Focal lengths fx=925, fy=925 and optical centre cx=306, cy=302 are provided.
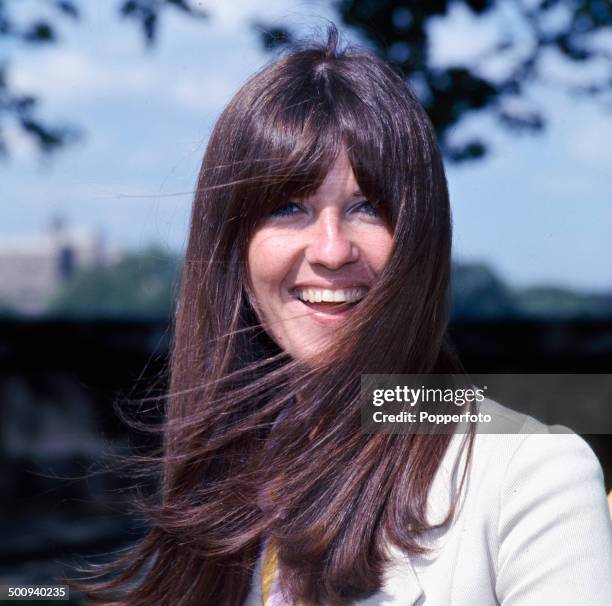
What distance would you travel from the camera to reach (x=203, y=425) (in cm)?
151

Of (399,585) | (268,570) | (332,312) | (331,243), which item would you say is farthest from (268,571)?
(331,243)

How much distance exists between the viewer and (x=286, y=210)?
1434 mm

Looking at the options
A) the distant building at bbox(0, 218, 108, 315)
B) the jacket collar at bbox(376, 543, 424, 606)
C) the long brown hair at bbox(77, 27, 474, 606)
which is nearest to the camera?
the jacket collar at bbox(376, 543, 424, 606)

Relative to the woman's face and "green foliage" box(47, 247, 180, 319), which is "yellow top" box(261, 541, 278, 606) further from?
"green foliage" box(47, 247, 180, 319)

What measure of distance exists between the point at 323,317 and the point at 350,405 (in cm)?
14

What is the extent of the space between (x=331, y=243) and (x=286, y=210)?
112mm

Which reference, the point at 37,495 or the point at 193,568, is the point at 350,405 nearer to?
the point at 193,568

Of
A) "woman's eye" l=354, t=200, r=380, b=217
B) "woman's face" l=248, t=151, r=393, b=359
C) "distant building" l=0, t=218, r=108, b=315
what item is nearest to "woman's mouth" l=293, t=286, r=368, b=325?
"woman's face" l=248, t=151, r=393, b=359

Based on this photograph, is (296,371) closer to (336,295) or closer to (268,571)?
(336,295)

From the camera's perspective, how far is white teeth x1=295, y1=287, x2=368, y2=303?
140 centimetres

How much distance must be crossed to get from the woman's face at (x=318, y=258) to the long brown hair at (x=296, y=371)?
24 millimetres

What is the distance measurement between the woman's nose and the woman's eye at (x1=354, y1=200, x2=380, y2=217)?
32 mm

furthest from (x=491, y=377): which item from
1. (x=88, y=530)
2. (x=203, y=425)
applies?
(x=203, y=425)

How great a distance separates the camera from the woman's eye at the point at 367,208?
1.37 meters
